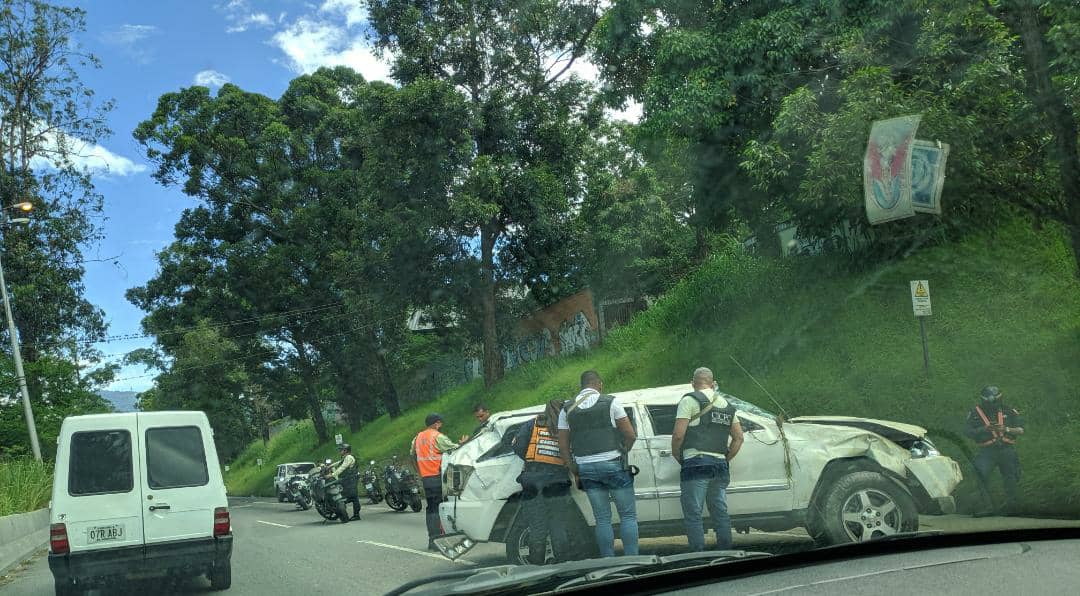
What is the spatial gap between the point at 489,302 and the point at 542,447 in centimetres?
1347

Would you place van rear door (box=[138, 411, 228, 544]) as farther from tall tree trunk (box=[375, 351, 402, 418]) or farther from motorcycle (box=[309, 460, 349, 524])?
tall tree trunk (box=[375, 351, 402, 418])

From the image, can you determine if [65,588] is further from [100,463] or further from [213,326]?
[213,326]

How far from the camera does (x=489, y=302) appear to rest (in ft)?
66.1

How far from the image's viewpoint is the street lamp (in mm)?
16500

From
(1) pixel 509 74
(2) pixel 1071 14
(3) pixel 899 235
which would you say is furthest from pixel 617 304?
(1) pixel 509 74

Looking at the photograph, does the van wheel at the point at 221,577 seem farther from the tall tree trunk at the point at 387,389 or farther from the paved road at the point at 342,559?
the tall tree trunk at the point at 387,389

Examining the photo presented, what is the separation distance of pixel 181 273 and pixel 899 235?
13226 millimetres

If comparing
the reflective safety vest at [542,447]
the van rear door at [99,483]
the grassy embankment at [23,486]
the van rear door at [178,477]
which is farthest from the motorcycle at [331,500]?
the reflective safety vest at [542,447]

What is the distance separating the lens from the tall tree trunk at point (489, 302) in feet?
52.0

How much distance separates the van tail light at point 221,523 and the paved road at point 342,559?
0.57 meters

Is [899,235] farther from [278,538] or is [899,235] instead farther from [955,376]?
[278,538]

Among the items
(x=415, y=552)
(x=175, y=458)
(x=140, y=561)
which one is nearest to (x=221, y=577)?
(x=140, y=561)

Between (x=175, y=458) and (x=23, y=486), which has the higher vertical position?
(x=175, y=458)

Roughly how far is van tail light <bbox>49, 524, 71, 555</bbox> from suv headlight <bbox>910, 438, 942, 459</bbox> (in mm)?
7373
